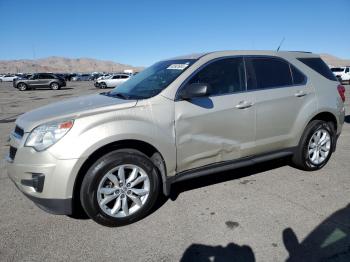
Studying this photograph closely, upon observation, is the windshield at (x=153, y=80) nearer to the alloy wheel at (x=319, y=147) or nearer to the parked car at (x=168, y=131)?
the parked car at (x=168, y=131)

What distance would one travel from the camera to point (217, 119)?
3.66 meters

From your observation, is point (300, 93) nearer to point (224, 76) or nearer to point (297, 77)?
point (297, 77)

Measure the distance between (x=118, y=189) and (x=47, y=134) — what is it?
2.95ft

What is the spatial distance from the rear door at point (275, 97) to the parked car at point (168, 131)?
15 mm

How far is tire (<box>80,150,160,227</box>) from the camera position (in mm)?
3049

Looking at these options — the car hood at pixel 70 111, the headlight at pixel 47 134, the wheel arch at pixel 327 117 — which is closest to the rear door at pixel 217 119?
the car hood at pixel 70 111

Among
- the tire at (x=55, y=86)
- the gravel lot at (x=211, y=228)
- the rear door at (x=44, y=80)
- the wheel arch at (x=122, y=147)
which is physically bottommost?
the tire at (x=55, y=86)

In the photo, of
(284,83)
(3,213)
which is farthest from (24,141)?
(284,83)

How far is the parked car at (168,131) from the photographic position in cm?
299

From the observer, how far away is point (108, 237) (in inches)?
120

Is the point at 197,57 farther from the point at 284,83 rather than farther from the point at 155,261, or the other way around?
the point at 155,261

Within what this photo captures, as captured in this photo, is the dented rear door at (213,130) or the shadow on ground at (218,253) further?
the dented rear door at (213,130)

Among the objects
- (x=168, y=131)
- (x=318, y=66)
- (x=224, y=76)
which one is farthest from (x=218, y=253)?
(x=318, y=66)

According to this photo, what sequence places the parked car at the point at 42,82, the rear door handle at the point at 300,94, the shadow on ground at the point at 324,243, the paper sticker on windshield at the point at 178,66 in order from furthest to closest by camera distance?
1. the parked car at the point at 42,82
2. the rear door handle at the point at 300,94
3. the paper sticker on windshield at the point at 178,66
4. the shadow on ground at the point at 324,243
